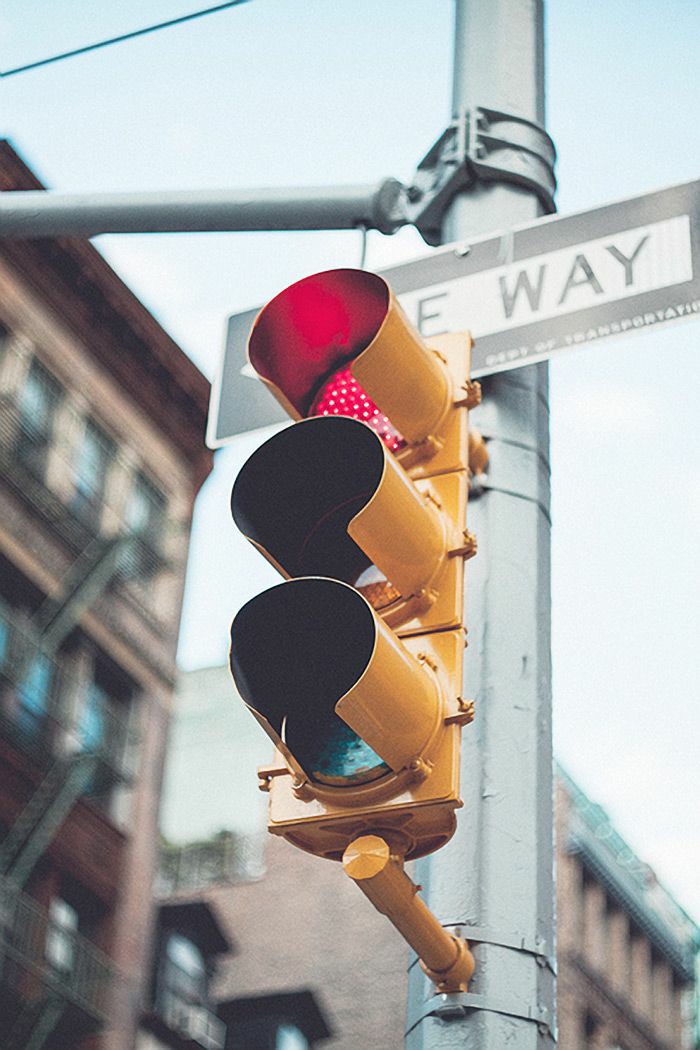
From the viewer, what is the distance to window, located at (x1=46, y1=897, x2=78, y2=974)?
27.1m

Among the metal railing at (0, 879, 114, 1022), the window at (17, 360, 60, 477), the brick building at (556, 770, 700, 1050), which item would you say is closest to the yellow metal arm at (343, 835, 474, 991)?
the metal railing at (0, 879, 114, 1022)

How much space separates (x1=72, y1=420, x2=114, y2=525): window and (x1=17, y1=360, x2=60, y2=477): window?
101 centimetres

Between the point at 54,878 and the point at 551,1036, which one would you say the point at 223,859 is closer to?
the point at 54,878

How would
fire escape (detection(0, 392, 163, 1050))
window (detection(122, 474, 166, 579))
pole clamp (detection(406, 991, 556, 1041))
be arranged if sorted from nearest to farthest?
pole clamp (detection(406, 991, 556, 1041)) → fire escape (detection(0, 392, 163, 1050)) → window (detection(122, 474, 166, 579))

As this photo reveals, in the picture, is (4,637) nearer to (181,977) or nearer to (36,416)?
(36,416)

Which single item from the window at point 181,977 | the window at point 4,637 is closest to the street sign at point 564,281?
the window at point 4,637

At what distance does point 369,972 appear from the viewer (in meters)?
40.9

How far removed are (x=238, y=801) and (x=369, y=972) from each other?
6922mm

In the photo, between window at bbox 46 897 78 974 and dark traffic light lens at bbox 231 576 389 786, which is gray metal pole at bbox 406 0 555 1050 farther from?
window at bbox 46 897 78 974

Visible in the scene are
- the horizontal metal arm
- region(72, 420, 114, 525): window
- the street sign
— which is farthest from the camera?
region(72, 420, 114, 525): window

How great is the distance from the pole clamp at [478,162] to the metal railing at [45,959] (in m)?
20.8

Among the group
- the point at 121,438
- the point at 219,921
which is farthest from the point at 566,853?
the point at 121,438

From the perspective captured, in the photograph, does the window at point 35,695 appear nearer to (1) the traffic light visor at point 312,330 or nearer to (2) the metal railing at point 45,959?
(2) the metal railing at point 45,959

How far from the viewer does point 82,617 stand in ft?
98.3
